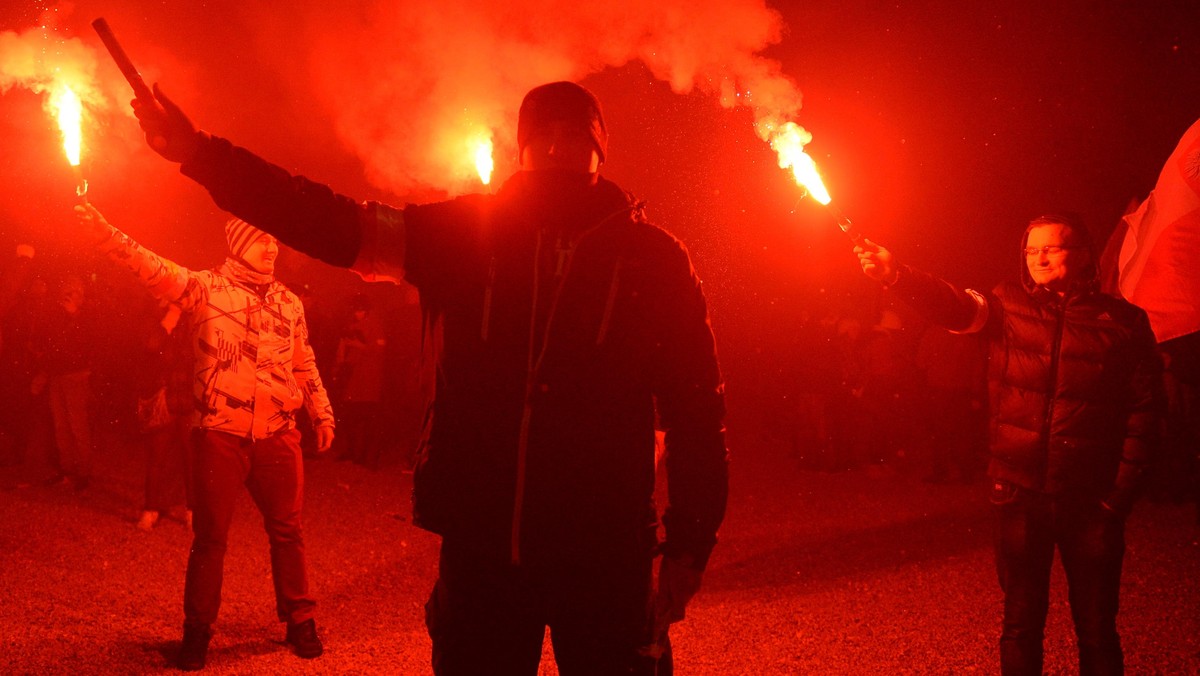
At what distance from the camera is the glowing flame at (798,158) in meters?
3.86

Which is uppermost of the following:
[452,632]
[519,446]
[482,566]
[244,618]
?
[519,446]

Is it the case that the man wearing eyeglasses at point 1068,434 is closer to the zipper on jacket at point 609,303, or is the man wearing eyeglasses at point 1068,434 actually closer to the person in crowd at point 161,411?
the zipper on jacket at point 609,303

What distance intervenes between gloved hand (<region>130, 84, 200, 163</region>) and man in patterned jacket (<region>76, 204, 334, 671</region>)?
2.42 m

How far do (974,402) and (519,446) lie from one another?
970 cm

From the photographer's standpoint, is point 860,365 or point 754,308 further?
point 754,308

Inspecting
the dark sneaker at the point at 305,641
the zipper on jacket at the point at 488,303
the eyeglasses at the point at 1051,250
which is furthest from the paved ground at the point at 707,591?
the eyeglasses at the point at 1051,250

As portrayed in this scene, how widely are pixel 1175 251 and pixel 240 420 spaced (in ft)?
18.2

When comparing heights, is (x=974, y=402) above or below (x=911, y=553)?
above

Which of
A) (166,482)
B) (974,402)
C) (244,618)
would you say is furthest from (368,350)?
(974,402)

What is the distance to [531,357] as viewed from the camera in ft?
6.95

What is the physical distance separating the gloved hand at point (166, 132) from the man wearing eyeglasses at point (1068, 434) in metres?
2.89

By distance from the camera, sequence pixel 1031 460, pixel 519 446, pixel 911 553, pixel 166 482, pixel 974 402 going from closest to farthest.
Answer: pixel 519 446 → pixel 1031 460 → pixel 911 553 → pixel 166 482 → pixel 974 402

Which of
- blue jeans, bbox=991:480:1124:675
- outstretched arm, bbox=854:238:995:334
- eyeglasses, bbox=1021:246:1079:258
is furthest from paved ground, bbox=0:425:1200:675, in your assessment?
eyeglasses, bbox=1021:246:1079:258

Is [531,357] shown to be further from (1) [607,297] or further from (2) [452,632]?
(2) [452,632]
